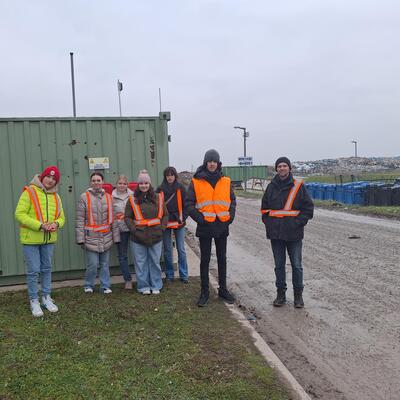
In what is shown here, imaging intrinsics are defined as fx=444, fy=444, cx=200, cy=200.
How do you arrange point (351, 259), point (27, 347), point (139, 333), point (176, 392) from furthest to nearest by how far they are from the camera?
point (351, 259), point (139, 333), point (27, 347), point (176, 392)

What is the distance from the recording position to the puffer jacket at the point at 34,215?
5363 millimetres

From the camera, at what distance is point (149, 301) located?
605cm

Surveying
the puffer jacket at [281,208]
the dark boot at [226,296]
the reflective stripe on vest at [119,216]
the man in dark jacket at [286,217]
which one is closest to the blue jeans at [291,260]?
the man in dark jacket at [286,217]

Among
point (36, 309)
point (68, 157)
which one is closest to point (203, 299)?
point (36, 309)

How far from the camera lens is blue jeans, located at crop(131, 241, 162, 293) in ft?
21.2

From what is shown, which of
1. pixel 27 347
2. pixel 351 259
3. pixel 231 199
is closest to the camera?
pixel 27 347

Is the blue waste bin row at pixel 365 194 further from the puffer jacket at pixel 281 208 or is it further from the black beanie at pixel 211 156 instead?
the black beanie at pixel 211 156

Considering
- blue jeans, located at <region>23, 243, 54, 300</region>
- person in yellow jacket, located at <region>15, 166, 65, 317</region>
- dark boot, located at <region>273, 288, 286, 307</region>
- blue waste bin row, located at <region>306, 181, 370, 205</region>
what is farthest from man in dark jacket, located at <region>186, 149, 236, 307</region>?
blue waste bin row, located at <region>306, 181, 370, 205</region>

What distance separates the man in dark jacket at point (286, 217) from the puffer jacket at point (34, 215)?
283 cm

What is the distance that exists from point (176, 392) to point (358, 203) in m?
20.7

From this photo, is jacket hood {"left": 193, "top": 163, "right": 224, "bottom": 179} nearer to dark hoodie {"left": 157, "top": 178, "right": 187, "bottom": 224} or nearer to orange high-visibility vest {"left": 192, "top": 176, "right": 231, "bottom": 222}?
orange high-visibility vest {"left": 192, "top": 176, "right": 231, "bottom": 222}

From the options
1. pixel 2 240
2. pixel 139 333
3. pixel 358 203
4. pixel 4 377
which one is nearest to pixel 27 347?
pixel 4 377

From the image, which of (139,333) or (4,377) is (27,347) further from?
(139,333)

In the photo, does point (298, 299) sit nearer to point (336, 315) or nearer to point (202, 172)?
point (336, 315)
